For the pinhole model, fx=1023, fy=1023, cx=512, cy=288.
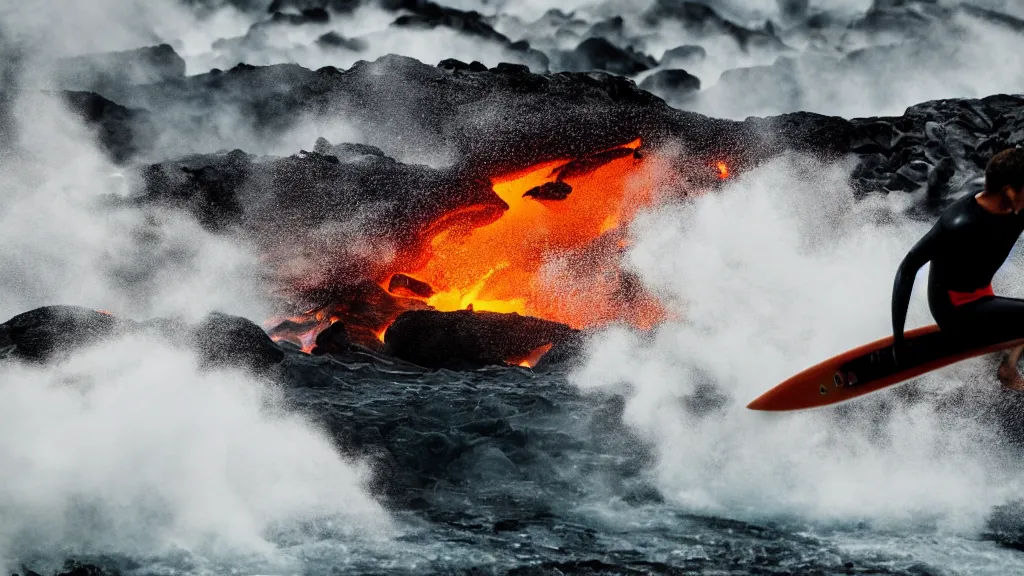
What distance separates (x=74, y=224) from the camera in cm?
1597

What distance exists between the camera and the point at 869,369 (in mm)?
7648

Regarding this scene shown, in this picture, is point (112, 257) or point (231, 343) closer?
point (231, 343)

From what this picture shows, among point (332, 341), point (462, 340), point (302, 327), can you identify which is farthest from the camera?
point (302, 327)

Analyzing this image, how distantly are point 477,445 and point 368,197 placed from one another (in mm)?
8297

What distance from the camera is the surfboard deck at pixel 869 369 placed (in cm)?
734

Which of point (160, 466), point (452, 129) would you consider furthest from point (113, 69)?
point (160, 466)

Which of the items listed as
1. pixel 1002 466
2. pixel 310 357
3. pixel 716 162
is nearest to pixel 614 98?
pixel 716 162

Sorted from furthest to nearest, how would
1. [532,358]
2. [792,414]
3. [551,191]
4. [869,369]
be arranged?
[551,191], [532,358], [792,414], [869,369]

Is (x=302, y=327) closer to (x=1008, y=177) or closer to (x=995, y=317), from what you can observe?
(x=995, y=317)

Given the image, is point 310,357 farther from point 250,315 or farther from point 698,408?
point 698,408

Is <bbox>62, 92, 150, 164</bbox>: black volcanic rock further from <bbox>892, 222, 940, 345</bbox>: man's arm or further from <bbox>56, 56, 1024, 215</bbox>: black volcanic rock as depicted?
<bbox>892, 222, 940, 345</bbox>: man's arm

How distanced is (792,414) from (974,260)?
2013 mm

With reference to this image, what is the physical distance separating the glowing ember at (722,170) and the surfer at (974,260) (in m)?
11.6

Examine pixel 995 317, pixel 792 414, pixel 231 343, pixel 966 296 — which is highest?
pixel 231 343
